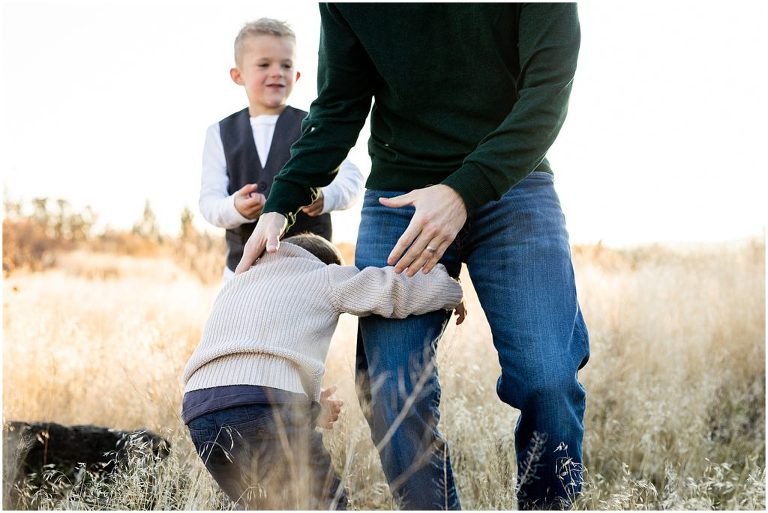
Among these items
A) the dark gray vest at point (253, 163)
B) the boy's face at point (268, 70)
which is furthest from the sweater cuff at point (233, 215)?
the boy's face at point (268, 70)

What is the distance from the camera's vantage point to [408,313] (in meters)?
A: 2.46

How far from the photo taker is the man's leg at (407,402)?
241 cm

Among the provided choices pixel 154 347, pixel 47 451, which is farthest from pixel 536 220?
pixel 154 347

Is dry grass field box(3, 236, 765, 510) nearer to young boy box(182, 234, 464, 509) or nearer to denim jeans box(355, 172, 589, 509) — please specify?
denim jeans box(355, 172, 589, 509)

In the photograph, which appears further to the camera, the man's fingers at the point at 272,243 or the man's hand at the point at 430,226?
the man's fingers at the point at 272,243

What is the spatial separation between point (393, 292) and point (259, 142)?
1.55 metres

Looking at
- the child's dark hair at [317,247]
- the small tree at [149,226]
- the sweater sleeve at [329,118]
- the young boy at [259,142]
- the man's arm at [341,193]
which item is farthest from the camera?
the small tree at [149,226]

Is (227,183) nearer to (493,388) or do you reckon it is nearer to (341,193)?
(341,193)

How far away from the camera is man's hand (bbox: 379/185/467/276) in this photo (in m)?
2.24

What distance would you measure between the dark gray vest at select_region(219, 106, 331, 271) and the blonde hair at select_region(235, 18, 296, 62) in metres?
0.31

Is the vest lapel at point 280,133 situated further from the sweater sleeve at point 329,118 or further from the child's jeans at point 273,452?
the child's jeans at point 273,452

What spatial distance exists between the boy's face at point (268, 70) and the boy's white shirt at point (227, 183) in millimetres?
79

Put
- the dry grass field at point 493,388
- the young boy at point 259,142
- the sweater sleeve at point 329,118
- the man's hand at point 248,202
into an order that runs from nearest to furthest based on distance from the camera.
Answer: the sweater sleeve at point 329,118, the dry grass field at point 493,388, the man's hand at point 248,202, the young boy at point 259,142

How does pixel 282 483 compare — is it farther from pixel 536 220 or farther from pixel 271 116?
pixel 271 116
